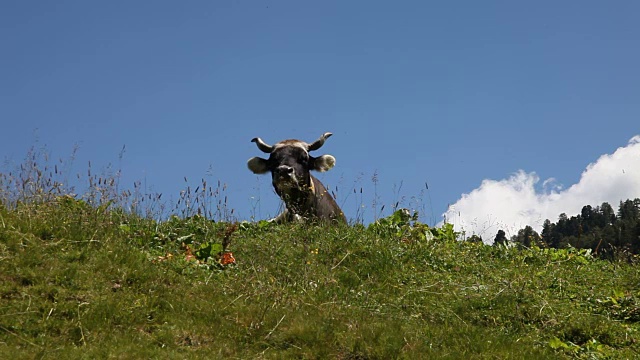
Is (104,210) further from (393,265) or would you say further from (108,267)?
(393,265)

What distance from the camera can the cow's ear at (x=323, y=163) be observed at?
53.2 ft

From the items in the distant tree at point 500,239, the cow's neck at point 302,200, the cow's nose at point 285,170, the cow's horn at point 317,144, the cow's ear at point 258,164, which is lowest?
the distant tree at point 500,239

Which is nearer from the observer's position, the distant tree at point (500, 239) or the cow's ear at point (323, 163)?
the distant tree at point (500, 239)

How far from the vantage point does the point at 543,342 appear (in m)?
8.68

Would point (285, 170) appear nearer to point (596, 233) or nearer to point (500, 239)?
point (500, 239)

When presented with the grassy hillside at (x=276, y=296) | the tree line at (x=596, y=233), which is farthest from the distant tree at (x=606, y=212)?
the grassy hillside at (x=276, y=296)

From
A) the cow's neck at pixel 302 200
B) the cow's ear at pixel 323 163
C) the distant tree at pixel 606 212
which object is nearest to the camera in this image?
the cow's neck at pixel 302 200

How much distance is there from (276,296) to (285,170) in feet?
19.6

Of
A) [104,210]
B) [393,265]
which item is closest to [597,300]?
[393,265]

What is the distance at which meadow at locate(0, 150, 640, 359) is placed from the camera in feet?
25.2

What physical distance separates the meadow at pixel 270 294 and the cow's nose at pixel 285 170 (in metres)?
2.08

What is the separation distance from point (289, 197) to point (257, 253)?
4375 mm

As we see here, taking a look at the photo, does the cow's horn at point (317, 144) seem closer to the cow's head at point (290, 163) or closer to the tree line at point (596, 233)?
the cow's head at point (290, 163)

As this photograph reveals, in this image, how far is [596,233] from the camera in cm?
2833
